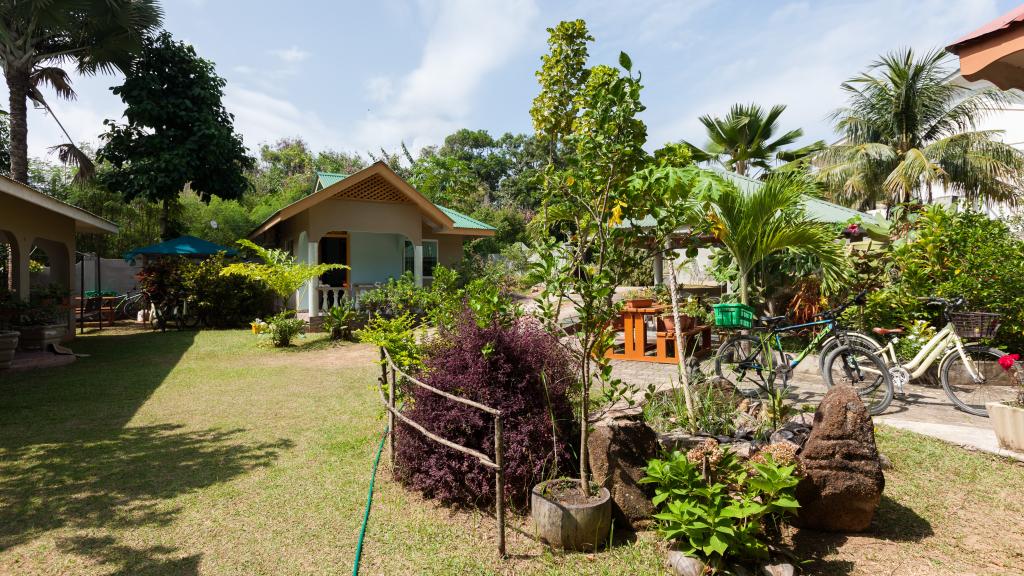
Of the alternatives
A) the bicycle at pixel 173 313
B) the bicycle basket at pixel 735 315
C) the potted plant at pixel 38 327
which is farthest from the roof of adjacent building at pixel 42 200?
the bicycle basket at pixel 735 315

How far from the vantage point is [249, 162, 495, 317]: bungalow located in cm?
1343

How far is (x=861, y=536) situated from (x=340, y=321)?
34.3 ft

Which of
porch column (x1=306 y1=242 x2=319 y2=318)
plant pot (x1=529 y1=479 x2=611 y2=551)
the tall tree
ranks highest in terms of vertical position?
the tall tree

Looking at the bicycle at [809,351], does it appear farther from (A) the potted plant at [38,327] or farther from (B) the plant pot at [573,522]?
(A) the potted plant at [38,327]

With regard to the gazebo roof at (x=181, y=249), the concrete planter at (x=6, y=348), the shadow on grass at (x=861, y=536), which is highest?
the gazebo roof at (x=181, y=249)

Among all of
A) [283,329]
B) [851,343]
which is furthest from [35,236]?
[851,343]

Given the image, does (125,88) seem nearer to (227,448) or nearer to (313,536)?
(227,448)

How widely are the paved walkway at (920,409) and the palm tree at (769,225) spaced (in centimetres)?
155

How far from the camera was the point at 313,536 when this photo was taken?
128 inches

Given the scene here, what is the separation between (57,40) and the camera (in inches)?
577

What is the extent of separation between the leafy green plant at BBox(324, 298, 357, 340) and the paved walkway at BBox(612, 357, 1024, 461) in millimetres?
6557

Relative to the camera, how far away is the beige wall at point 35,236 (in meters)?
9.87

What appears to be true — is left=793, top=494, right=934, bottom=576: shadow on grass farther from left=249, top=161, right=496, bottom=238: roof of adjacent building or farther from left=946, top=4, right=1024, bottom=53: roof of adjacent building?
left=249, top=161, right=496, bottom=238: roof of adjacent building

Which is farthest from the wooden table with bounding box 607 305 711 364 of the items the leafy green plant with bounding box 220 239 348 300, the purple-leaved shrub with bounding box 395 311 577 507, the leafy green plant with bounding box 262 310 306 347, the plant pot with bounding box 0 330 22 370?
the plant pot with bounding box 0 330 22 370
